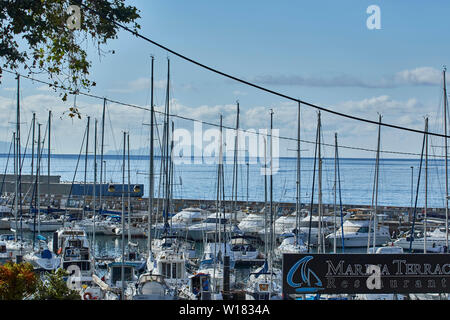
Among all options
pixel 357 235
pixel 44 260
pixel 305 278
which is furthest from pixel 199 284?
pixel 357 235

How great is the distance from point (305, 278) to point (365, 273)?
4.54 ft

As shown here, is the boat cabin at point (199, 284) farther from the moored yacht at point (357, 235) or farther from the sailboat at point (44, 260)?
the moored yacht at point (357, 235)

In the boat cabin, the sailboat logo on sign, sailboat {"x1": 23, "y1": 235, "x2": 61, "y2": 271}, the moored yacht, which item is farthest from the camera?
the moored yacht

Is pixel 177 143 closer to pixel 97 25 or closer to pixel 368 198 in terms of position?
pixel 97 25

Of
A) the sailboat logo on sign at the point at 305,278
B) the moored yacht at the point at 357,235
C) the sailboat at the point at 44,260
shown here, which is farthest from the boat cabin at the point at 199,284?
the moored yacht at the point at 357,235

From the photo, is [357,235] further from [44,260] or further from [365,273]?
[365,273]

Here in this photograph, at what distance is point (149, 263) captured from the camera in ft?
85.0

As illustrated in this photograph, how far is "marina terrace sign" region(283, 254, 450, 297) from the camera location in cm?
1433

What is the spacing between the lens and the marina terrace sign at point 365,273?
14.3 metres

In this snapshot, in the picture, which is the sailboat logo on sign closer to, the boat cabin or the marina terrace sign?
the marina terrace sign

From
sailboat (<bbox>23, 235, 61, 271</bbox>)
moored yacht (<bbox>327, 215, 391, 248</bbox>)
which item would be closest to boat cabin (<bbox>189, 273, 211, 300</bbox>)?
sailboat (<bbox>23, 235, 61, 271</bbox>)
